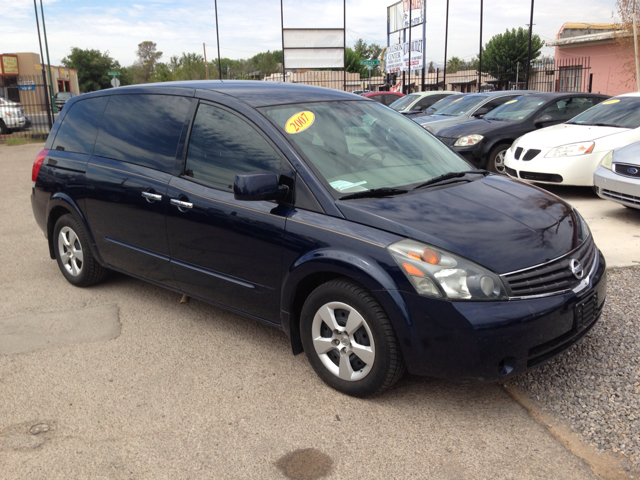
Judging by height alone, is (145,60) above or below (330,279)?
above

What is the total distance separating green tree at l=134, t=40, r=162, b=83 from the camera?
307ft

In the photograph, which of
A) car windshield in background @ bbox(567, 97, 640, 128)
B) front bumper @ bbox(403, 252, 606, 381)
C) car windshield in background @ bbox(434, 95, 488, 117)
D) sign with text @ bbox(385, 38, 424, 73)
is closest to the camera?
front bumper @ bbox(403, 252, 606, 381)

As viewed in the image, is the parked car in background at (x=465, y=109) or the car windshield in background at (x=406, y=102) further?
the car windshield in background at (x=406, y=102)

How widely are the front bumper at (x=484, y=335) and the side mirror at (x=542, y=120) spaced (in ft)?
26.7

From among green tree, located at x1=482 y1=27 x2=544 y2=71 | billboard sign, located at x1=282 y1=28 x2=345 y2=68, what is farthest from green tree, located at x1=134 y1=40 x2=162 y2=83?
billboard sign, located at x1=282 y1=28 x2=345 y2=68

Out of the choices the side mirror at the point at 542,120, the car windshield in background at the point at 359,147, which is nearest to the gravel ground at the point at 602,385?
the car windshield in background at the point at 359,147

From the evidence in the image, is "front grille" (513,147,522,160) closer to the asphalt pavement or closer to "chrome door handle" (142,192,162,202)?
the asphalt pavement

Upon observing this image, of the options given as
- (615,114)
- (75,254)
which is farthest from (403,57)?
(75,254)

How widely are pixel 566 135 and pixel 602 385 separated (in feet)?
19.9

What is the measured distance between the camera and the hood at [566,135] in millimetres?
8250

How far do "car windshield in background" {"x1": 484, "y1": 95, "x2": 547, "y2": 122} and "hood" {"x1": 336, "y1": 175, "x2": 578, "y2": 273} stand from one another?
24.4 feet

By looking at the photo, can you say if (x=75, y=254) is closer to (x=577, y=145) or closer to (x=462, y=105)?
(x=577, y=145)

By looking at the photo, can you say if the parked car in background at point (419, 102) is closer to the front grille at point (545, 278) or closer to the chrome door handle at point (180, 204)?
the chrome door handle at point (180, 204)

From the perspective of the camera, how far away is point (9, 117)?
2284 cm
